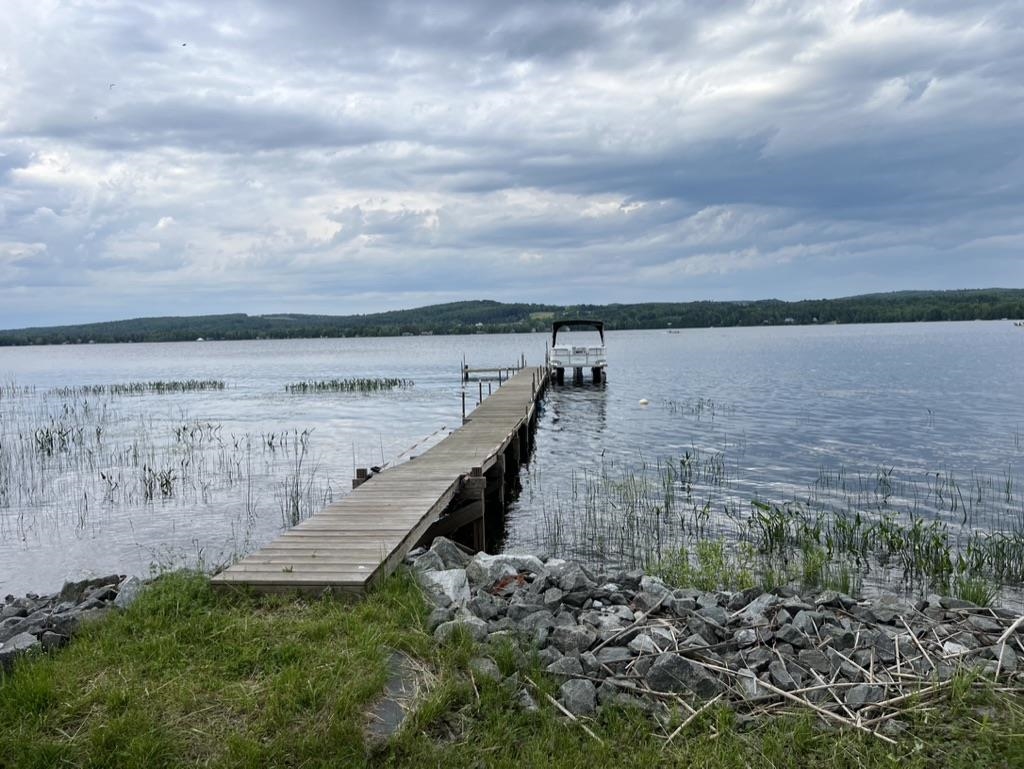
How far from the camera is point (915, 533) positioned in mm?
10320

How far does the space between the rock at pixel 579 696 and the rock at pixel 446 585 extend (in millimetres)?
1434

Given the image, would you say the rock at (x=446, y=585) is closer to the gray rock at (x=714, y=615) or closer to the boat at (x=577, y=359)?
the gray rock at (x=714, y=615)

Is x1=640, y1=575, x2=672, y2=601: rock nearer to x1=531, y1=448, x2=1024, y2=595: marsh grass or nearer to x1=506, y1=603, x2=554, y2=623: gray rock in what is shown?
x1=506, y1=603, x2=554, y2=623: gray rock

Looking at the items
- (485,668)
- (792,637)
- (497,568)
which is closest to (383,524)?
(497,568)

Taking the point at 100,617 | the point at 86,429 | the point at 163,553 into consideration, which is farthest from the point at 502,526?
the point at 86,429

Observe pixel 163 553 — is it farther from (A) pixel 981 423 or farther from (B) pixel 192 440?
(A) pixel 981 423

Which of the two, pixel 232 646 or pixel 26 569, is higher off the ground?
pixel 232 646

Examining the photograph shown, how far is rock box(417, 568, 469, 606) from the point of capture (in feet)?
21.0

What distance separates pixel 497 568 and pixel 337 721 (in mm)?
3130

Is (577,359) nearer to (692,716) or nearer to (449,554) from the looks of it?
(449,554)

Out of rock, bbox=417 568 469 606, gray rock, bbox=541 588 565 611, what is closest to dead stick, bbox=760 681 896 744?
gray rock, bbox=541 588 565 611

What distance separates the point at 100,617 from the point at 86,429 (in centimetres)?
2408

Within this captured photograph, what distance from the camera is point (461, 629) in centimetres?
559

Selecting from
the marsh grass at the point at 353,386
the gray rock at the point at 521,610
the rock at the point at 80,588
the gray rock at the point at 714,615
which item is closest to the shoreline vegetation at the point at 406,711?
the gray rock at the point at 714,615
